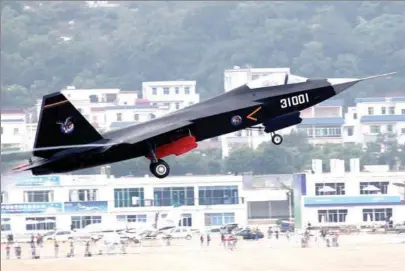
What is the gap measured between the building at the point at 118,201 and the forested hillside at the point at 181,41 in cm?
2494

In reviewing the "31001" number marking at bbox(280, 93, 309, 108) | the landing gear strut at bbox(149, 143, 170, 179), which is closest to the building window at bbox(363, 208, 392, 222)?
the "31001" number marking at bbox(280, 93, 309, 108)

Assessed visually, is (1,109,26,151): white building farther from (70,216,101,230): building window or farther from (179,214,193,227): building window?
(179,214,193,227): building window

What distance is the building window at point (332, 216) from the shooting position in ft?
219

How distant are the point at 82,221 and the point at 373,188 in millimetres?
13352

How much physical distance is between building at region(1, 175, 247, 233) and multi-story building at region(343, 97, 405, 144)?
6.48 m

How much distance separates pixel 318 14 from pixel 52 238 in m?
87.8

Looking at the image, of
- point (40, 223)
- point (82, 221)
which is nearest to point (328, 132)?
point (82, 221)

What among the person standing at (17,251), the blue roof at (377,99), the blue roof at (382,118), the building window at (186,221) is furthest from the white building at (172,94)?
the person standing at (17,251)

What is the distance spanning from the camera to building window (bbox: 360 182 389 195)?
6353 cm

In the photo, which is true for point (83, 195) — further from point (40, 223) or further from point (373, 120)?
point (373, 120)

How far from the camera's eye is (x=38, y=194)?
71.2 meters

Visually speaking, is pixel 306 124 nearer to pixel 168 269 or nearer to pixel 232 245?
pixel 232 245

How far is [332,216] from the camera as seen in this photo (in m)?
67.5

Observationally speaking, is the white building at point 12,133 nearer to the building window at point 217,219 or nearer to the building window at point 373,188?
the building window at point 217,219
